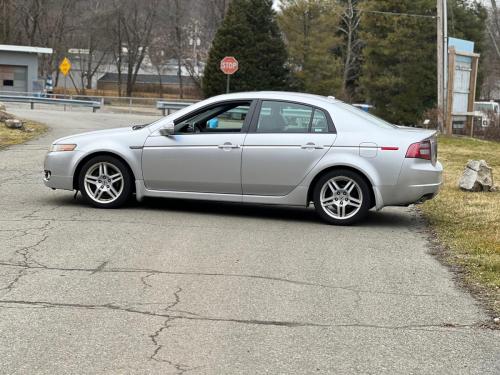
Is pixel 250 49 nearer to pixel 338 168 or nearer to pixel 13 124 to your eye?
pixel 13 124

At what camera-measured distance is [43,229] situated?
7910mm

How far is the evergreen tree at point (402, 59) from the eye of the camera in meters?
Result: 46.1

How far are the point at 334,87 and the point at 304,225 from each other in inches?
1685

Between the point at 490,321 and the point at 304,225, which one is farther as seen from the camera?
the point at 304,225

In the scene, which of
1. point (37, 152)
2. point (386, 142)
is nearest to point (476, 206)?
point (386, 142)

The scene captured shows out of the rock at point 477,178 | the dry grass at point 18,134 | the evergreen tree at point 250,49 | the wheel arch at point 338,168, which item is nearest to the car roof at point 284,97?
the wheel arch at point 338,168

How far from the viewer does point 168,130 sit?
906 cm

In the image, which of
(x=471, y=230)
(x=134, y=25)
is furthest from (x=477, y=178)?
(x=134, y=25)

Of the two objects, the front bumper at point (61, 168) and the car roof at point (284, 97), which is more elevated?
the car roof at point (284, 97)

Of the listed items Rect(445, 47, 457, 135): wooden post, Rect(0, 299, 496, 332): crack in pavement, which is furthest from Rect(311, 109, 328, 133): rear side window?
Rect(445, 47, 457, 135): wooden post

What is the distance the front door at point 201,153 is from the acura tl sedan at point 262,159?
1 cm

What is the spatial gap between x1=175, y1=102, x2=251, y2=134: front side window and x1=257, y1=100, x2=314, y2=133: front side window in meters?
0.26

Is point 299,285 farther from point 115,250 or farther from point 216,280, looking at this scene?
point 115,250

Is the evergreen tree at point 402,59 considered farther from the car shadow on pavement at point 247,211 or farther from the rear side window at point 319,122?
the rear side window at point 319,122
